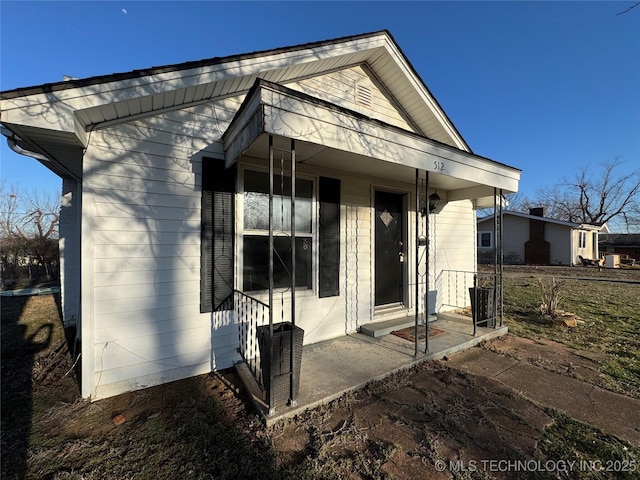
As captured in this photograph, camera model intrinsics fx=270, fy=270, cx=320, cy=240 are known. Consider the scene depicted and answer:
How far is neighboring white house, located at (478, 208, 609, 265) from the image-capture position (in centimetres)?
1867

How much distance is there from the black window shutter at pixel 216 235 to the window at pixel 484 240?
22080 mm

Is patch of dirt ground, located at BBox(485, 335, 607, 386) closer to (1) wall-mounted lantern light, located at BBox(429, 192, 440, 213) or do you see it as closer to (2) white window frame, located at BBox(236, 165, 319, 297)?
(1) wall-mounted lantern light, located at BBox(429, 192, 440, 213)

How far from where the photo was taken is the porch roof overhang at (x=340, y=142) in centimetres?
227

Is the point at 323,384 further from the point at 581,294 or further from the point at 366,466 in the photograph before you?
the point at 581,294

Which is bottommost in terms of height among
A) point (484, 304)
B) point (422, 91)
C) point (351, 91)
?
point (484, 304)

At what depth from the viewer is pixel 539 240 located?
1961cm

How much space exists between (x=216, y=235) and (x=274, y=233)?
2.47ft

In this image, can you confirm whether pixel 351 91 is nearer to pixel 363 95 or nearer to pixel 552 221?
pixel 363 95

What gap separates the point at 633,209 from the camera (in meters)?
31.0

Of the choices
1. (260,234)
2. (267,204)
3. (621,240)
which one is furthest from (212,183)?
(621,240)

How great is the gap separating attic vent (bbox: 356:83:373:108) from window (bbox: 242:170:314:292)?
1846 millimetres

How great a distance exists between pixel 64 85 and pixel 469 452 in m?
4.22

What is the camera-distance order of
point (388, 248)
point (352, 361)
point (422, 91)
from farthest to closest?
point (388, 248) → point (422, 91) → point (352, 361)

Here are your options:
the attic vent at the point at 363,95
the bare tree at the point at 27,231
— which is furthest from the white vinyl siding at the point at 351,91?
the bare tree at the point at 27,231
